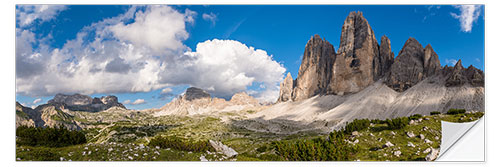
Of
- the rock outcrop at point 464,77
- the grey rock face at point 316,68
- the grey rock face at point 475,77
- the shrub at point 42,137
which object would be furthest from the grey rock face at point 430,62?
the shrub at point 42,137

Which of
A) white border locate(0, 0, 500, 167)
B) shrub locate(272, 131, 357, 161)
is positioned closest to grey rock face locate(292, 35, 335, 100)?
white border locate(0, 0, 500, 167)

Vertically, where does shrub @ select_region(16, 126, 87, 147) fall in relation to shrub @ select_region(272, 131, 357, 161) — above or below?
above

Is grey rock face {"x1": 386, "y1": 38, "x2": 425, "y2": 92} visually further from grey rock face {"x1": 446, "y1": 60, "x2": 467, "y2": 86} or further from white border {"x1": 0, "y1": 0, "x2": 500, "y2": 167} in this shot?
white border {"x1": 0, "y1": 0, "x2": 500, "y2": 167}

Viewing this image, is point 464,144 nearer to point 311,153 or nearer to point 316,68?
point 311,153

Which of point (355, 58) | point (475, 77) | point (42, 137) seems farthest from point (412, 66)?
point (42, 137)

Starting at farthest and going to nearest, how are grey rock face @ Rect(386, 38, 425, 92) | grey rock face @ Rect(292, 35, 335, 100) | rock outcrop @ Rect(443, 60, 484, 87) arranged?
grey rock face @ Rect(292, 35, 335, 100) < grey rock face @ Rect(386, 38, 425, 92) < rock outcrop @ Rect(443, 60, 484, 87)

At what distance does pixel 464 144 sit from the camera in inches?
504

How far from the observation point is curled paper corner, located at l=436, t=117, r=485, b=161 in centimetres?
1217

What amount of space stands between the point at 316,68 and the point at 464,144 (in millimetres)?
167195

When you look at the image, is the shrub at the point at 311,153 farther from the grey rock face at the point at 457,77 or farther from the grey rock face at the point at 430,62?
the grey rock face at the point at 430,62

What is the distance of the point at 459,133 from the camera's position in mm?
14359

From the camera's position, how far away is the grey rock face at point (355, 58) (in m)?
124

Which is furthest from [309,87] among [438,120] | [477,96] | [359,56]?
[438,120]
